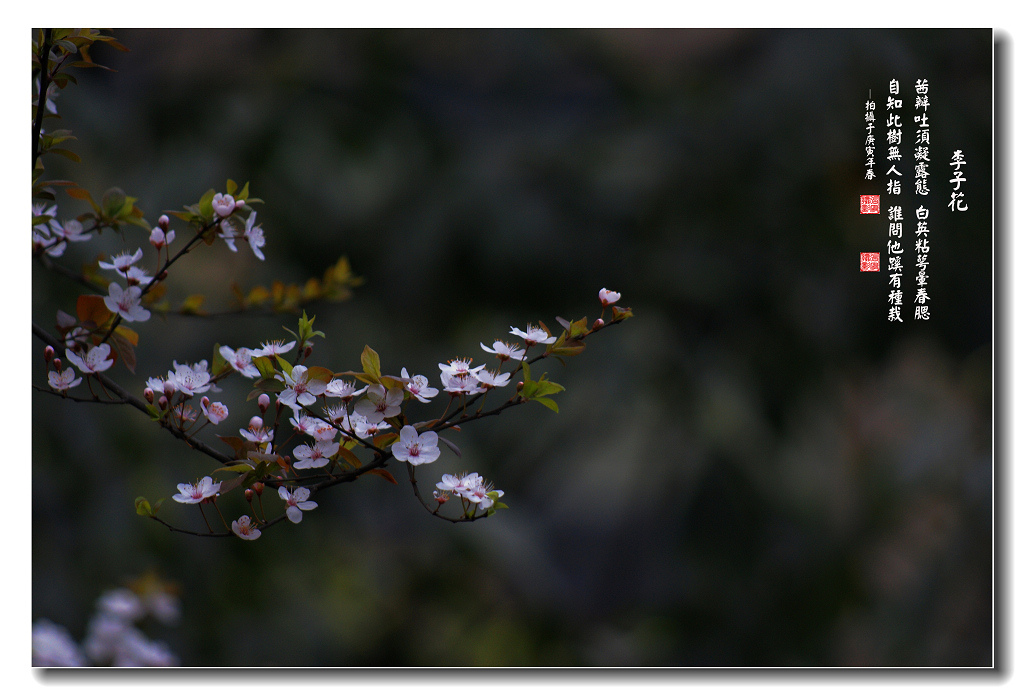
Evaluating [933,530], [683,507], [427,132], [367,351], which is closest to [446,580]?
[683,507]

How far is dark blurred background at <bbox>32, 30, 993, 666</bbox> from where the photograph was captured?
70.8 inches

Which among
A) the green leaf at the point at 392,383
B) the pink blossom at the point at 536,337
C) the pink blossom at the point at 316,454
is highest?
the pink blossom at the point at 536,337

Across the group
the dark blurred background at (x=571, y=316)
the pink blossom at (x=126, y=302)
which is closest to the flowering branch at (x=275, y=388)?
the pink blossom at (x=126, y=302)

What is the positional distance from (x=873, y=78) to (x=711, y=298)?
0.62 meters

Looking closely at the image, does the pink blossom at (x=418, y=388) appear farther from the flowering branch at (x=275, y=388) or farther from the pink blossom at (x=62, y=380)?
the pink blossom at (x=62, y=380)

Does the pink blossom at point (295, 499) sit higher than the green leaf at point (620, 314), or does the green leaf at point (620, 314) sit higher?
the green leaf at point (620, 314)

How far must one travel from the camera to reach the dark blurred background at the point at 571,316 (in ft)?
5.90

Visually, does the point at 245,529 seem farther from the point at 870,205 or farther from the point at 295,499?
the point at 870,205

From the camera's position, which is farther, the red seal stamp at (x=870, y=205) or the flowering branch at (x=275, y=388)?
the red seal stamp at (x=870, y=205)

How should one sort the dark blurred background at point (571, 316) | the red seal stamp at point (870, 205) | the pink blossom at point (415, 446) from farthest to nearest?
the dark blurred background at point (571, 316) → the red seal stamp at point (870, 205) → the pink blossom at point (415, 446)

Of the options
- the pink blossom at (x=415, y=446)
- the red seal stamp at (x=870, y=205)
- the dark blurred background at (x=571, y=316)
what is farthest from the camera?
the dark blurred background at (x=571, y=316)

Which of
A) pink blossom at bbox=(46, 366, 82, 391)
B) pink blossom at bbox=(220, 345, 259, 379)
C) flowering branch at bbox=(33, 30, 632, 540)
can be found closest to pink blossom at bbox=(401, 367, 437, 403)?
flowering branch at bbox=(33, 30, 632, 540)

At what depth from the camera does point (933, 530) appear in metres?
2.14

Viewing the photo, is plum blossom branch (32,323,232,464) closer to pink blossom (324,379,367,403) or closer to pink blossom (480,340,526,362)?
pink blossom (324,379,367,403)
